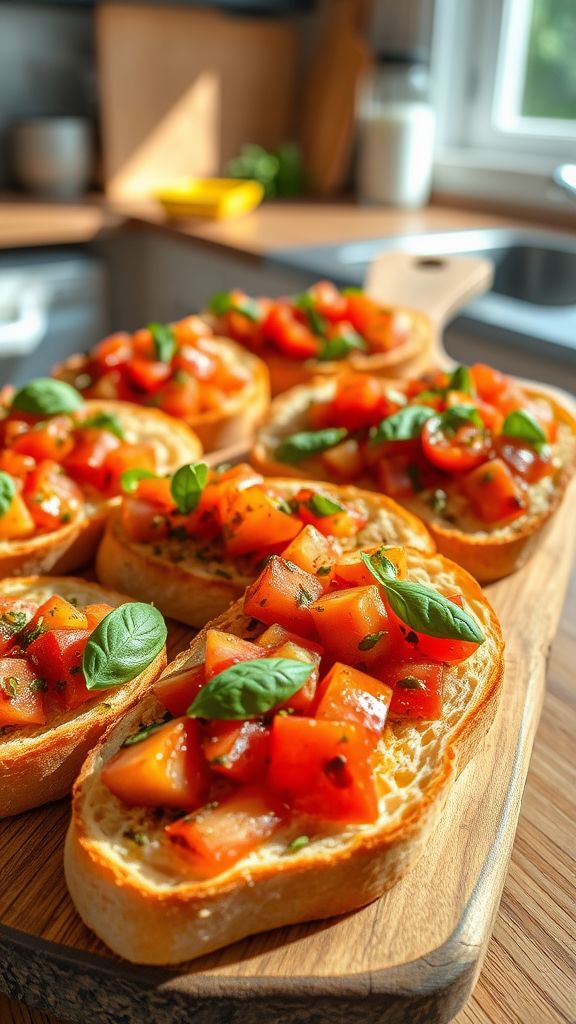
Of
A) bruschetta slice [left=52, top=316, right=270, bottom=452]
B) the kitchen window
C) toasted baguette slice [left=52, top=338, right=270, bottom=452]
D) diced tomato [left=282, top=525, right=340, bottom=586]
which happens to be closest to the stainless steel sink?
the kitchen window

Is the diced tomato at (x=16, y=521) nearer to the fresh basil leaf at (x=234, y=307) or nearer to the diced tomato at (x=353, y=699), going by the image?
the diced tomato at (x=353, y=699)

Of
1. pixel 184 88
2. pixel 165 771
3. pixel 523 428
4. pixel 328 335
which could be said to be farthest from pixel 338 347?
pixel 184 88

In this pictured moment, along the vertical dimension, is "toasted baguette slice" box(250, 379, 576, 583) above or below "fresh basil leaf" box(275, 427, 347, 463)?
below

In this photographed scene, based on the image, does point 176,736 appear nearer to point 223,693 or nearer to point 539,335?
point 223,693

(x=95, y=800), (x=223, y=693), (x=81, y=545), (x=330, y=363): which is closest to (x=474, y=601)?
(x=223, y=693)

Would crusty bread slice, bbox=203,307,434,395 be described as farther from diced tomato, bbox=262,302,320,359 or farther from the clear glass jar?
the clear glass jar

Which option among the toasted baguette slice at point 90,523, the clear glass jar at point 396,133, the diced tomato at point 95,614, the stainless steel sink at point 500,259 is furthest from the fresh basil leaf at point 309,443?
the clear glass jar at point 396,133
